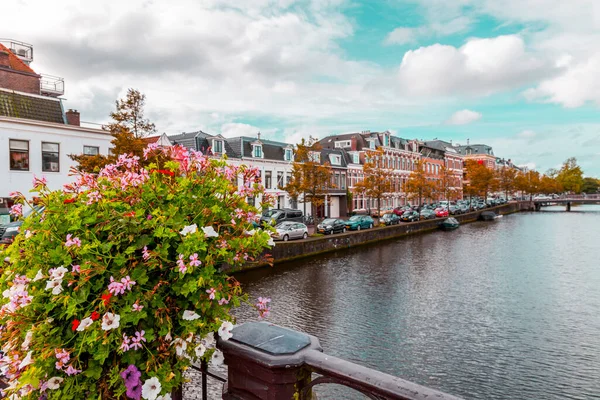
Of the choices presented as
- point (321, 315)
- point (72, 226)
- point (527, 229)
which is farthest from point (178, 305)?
point (527, 229)

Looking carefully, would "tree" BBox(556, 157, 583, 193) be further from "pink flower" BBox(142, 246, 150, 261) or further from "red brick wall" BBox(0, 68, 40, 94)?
"pink flower" BBox(142, 246, 150, 261)

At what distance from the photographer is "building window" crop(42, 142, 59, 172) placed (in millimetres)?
24688

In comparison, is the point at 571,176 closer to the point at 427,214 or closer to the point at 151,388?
the point at 427,214

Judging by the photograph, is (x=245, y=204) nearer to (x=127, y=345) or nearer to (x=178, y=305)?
(x=178, y=305)

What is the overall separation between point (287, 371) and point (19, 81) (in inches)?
1410

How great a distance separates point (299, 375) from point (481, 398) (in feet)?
27.2

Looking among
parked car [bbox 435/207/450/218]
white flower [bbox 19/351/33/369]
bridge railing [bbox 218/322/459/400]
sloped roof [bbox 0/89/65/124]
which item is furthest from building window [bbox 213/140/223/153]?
white flower [bbox 19/351/33/369]

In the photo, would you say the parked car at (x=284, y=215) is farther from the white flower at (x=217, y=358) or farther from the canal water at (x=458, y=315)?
the white flower at (x=217, y=358)

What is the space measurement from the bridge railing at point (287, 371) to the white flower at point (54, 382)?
110 centimetres

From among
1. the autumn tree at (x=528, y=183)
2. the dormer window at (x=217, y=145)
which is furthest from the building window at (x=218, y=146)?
the autumn tree at (x=528, y=183)

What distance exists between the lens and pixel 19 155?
23672mm

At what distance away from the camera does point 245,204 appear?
3.11 meters

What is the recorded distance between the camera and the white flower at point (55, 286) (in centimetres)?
234

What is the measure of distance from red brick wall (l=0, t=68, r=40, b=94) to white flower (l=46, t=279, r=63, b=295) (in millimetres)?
34188
